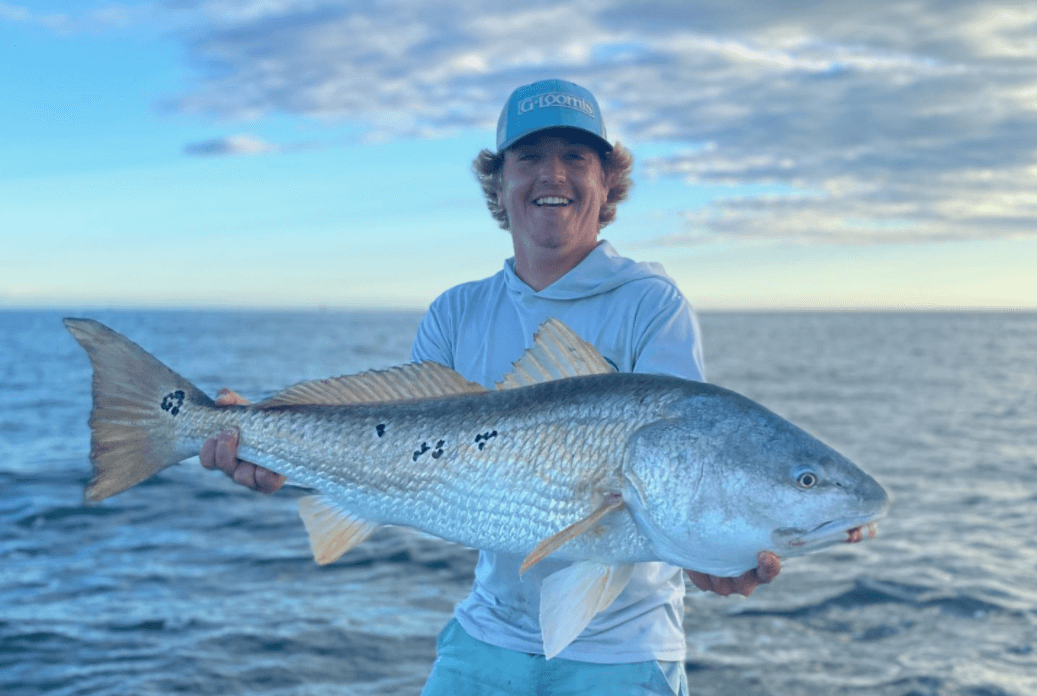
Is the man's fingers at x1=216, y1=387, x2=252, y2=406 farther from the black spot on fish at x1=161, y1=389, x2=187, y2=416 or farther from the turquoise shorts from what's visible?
the turquoise shorts

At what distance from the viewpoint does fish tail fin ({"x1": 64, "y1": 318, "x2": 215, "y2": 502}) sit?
13.3 ft

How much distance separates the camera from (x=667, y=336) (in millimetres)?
3771

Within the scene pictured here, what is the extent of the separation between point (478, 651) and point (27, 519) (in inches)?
397

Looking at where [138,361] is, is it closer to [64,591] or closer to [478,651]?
[478,651]

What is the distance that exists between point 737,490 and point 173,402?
2688 mm

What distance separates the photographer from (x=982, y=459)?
708 inches

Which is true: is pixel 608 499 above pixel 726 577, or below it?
above

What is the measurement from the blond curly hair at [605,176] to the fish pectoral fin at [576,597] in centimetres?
219

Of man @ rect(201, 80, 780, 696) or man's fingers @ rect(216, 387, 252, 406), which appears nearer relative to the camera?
man @ rect(201, 80, 780, 696)

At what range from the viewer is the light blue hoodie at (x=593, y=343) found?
3711 mm

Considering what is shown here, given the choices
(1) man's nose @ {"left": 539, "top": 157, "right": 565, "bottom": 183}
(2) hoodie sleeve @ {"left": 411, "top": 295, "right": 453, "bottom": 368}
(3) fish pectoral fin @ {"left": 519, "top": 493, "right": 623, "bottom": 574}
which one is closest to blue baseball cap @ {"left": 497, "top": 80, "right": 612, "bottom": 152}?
(1) man's nose @ {"left": 539, "top": 157, "right": 565, "bottom": 183}

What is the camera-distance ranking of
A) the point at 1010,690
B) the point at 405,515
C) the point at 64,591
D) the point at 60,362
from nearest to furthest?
the point at 405,515, the point at 1010,690, the point at 64,591, the point at 60,362

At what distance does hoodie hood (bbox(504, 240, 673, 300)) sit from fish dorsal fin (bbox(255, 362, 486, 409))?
2.32ft

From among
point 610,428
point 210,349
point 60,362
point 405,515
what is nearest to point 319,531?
point 405,515
